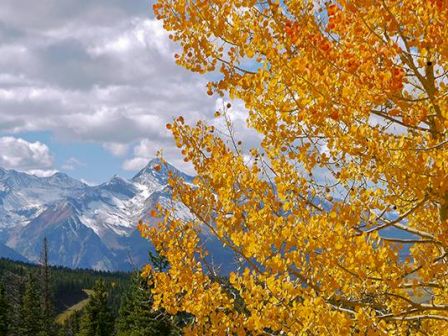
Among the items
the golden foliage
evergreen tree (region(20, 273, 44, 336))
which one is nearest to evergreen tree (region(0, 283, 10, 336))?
evergreen tree (region(20, 273, 44, 336))

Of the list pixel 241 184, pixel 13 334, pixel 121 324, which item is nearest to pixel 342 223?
pixel 241 184

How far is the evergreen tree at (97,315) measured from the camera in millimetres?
48000

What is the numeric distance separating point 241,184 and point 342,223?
4.31 ft

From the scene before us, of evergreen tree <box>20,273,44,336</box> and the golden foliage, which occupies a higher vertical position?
evergreen tree <box>20,273,44,336</box>

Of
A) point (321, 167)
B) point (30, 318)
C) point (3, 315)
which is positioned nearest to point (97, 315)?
point (30, 318)

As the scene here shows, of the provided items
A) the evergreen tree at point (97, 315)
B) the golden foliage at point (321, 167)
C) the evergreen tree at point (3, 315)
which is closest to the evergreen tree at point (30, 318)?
the evergreen tree at point (3, 315)

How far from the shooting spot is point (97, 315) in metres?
49.3

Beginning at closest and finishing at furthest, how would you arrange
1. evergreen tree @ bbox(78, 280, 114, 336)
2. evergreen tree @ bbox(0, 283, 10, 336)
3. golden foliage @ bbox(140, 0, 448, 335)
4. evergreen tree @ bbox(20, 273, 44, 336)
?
golden foliage @ bbox(140, 0, 448, 335) → evergreen tree @ bbox(78, 280, 114, 336) → evergreen tree @ bbox(0, 283, 10, 336) → evergreen tree @ bbox(20, 273, 44, 336)

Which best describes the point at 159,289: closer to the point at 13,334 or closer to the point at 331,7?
the point at 331,7

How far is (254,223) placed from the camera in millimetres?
5504

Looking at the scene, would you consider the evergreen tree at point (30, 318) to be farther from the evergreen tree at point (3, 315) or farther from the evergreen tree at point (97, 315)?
the evergreen tree at point (97, 315)

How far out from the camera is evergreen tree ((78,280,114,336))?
157 feet

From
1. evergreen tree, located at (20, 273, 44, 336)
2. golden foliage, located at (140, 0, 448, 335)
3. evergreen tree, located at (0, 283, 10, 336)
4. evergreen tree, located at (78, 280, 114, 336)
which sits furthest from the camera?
evergreen tree, located at (20, 273, 44, 336)

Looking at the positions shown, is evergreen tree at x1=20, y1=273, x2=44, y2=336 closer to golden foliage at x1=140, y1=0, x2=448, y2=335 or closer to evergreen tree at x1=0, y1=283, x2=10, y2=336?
evergreen tree at x1=0, y1=283, x2=10, y2=336
